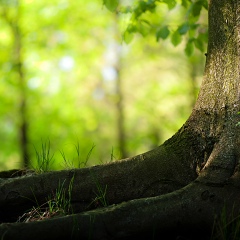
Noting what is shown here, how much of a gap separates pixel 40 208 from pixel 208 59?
1.64 m

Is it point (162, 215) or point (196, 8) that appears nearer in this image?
point (162, 215)

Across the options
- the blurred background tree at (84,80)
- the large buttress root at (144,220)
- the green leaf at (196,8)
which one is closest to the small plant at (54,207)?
the large buttress root at (144,220)

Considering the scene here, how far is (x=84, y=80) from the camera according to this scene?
57.3ft

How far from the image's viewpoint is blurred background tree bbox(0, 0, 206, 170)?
13234 mm

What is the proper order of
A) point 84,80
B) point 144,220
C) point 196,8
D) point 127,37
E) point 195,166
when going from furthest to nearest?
1. point 84,80
2. point 127,37
3. point 196,8
4. point 195,166
5. point 144,220

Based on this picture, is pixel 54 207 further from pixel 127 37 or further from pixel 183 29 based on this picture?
pixel 183 29

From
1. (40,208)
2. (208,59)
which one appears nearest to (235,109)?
(208,59)

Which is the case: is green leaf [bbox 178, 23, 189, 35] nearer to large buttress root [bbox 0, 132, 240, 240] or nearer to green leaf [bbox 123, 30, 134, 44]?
green leaf [bbox 123, 30, 134, 44]

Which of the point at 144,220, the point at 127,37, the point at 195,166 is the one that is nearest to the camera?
the point at 144,220

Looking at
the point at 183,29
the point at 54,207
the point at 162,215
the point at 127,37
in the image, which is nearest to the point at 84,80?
the point at 127,37

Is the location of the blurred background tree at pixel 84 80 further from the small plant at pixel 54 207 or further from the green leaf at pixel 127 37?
the small plant at pixel 54 207

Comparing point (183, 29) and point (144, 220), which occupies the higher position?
point (183, 29)

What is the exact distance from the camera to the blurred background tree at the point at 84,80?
13234mm

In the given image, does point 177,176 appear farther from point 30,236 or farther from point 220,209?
point 30,236
